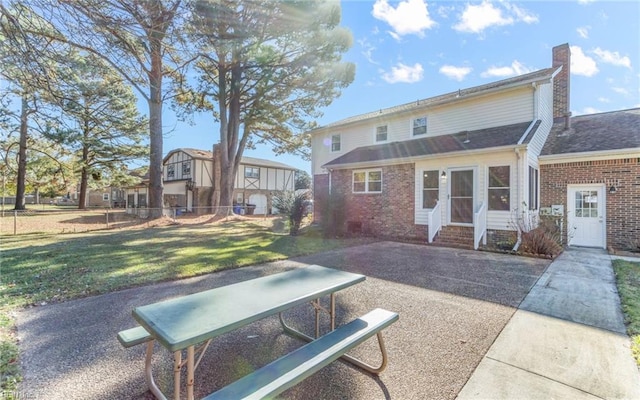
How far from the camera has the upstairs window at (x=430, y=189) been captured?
10922mm

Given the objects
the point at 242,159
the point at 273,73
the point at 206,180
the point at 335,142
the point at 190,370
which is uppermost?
the point at 273,73

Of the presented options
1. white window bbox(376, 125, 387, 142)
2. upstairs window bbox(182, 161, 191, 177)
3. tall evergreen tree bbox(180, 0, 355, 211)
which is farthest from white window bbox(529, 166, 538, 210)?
upstairs window bbox(182, 161, 191, 177)

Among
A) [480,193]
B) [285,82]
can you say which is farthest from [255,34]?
[480,193]

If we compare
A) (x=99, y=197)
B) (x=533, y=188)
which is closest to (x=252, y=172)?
(x=533, y=188)

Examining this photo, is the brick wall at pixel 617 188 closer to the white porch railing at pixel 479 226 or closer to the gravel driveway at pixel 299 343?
the white porch railing at pixel 479 226

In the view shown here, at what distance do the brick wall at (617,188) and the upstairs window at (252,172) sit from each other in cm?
2497

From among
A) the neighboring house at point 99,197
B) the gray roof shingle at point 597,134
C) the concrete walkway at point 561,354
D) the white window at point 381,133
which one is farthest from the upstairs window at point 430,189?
the neighboring house at point 99,197

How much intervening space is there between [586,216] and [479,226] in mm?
4039

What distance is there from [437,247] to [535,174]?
181 inches

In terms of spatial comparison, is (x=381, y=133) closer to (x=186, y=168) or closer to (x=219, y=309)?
(x=219, y=309)

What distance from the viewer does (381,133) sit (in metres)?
14.7

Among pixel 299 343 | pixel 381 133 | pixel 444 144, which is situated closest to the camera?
pixel 299 343

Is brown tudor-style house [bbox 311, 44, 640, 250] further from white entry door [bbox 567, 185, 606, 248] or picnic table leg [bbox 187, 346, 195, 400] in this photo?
picnic table leg [bbox 187, 346, 195, 400]

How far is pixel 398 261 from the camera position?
24.2ft
